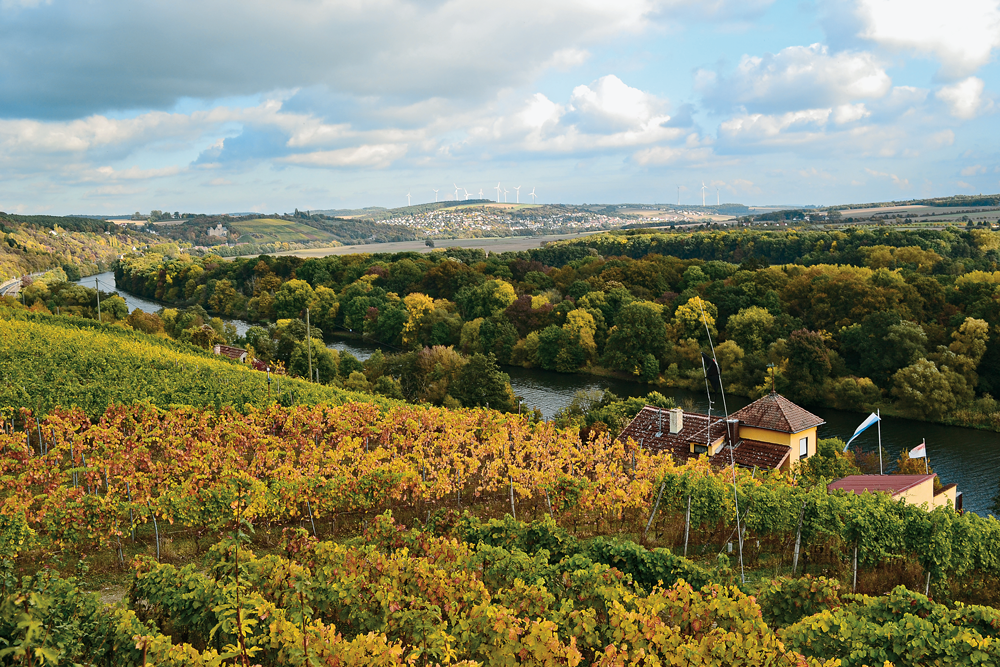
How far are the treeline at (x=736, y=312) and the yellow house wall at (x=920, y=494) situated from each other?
1572 centimetres

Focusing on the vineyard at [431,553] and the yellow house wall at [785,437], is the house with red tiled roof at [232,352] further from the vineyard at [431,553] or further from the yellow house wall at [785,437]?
the yellow house wall at [785,437]

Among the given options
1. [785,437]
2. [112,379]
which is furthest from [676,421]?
[112,379]

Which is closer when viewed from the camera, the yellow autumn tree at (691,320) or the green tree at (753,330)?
the green tree at (753,330)

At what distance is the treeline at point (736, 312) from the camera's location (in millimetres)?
49375

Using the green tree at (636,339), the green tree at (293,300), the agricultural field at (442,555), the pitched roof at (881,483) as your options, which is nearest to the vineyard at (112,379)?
the agricultural field at (442,555)

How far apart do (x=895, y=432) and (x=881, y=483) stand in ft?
86.7

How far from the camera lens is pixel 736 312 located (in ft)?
209

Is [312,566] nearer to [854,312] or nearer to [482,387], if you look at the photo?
[482,387]

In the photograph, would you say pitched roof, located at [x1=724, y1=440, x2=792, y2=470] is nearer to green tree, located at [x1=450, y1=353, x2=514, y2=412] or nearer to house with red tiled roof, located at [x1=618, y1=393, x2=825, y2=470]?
house with red tiled roof, located at [x1=618, y1=393, x2=825, y2=470]

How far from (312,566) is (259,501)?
11.8 feet

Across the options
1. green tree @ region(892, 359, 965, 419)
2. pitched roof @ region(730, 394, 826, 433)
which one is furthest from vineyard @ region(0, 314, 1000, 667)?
green tree @ region(892, 359, 965, 419)

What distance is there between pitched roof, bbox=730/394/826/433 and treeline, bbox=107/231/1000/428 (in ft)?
24.5

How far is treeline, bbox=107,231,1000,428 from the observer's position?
49.4 m

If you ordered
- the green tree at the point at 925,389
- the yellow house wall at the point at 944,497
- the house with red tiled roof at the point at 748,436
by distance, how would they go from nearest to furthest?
the yellow house wall at the point at 944,497, the house with red tiled roof at the point at 748,436, the green tree at the point at 925,389
